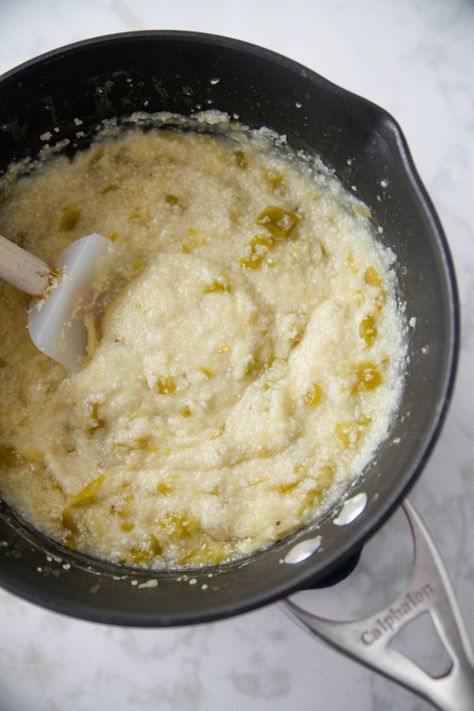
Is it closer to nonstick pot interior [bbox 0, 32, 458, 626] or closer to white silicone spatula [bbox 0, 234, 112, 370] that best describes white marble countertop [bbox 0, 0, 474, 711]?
nonstick pot interior [bbox 0, 32, 458, 626]

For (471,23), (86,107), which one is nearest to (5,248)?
(86,107)

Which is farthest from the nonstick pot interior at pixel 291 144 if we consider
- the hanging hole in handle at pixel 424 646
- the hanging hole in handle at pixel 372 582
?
the hanging hole in handle at pixel 424 646

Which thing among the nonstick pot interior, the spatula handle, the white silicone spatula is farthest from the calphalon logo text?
the spatula handle

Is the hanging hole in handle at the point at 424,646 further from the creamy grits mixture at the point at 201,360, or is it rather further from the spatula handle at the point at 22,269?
the spatula handle at the point at 22,269

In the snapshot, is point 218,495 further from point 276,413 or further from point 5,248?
point 5,248

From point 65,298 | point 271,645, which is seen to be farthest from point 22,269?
point 271,645

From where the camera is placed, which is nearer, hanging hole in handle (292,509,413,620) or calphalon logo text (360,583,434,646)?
calphalon logo text (360,583,434,646)
